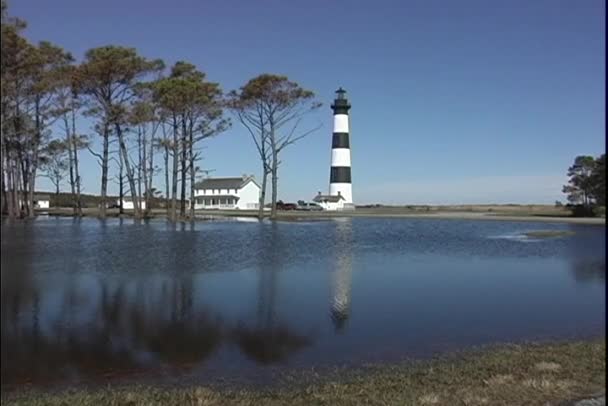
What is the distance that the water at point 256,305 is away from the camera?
3.05m

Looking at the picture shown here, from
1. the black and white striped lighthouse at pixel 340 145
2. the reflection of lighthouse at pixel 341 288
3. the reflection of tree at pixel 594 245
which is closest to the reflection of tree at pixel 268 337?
the reflection of lighthouse at pixel 341 288

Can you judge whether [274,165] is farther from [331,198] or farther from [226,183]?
[226,183]

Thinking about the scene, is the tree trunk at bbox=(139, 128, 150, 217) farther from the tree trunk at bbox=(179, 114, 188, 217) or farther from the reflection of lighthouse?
the reflection of lighthouse

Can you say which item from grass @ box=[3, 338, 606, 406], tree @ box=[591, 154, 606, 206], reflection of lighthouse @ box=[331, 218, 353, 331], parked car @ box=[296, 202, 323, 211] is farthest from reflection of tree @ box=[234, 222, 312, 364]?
parked car @ box=[296, 202, 323, 211]

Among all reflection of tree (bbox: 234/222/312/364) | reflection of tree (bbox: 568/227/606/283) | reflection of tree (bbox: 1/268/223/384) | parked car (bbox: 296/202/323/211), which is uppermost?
parked car (bbox: 296/202/323/211)

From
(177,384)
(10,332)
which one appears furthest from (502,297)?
(10,332)

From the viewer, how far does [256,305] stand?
394 inches

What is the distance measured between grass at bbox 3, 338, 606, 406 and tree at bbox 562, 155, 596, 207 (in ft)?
5.08

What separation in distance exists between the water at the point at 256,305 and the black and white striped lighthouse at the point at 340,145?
46.1 meters

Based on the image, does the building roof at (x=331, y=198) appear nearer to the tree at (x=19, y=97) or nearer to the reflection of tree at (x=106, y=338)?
the reflection of tree at (x=106, y=338)

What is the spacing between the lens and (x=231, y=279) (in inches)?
512

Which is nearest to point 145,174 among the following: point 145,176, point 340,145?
point 145,176

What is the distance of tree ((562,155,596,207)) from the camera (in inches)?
165

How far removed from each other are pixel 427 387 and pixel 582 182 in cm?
222
